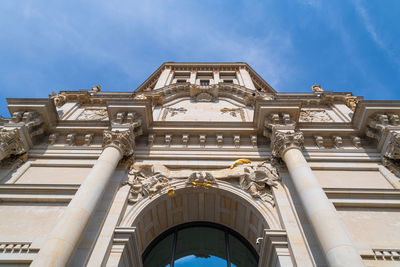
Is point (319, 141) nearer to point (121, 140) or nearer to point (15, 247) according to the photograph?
point (121, 140)

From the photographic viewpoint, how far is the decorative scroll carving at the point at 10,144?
35.5 ft

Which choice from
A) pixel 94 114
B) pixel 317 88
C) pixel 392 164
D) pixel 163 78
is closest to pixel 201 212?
pixel 392 164

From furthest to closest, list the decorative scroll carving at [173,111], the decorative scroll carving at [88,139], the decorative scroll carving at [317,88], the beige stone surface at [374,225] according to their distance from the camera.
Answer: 1. the decorative scroll carving at [317,88]
2. the decorative scroll carving at [173,111]
3. the decorative scroll carving at [88,139]
4. the beige stone surface at [374,225]

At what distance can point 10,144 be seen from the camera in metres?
11.1

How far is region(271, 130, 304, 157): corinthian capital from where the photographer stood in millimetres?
10685

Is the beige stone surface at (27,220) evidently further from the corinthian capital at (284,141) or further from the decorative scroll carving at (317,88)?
the decorative scroll carving at (317,88)

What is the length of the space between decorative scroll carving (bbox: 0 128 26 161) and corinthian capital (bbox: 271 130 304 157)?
1128cm

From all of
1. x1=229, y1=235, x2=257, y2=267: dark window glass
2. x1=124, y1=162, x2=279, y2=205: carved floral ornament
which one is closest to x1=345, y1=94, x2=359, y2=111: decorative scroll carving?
x1=124, y1=162, x2=279, y2=205: carved floral ornament

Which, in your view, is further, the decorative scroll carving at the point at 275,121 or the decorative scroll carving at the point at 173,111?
the decorative scroll carving at the point at 173,111

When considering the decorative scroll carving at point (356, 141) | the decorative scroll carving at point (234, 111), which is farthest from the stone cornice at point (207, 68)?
the decorative scroll carving at point (356, 141)

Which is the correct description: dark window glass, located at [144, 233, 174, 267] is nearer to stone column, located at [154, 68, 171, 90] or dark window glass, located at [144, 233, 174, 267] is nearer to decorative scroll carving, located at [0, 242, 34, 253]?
decorative scroll carving, located at [0, 242, 34, 253]

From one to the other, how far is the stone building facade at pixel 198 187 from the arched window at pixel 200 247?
61 mm

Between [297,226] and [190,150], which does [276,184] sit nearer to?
[297,226]

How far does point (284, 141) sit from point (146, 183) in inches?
233
